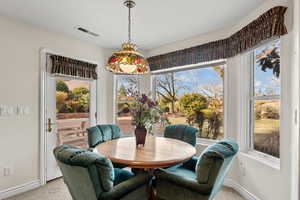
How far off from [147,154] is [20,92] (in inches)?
85.3

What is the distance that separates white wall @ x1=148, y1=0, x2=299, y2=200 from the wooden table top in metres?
0.92

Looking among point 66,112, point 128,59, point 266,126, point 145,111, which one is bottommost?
point 266,126

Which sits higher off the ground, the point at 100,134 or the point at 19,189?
the point at 100,134

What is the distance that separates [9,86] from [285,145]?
11.8ft

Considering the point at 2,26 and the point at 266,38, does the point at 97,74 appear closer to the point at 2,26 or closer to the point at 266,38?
the point at 2,26

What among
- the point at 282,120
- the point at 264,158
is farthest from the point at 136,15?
the point at 264,158

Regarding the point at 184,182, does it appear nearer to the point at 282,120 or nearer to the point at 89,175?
the point at 89,175

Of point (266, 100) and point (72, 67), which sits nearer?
point (266, 100)

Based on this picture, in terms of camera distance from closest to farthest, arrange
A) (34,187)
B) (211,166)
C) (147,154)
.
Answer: (211,166), (147,154), (34,187)

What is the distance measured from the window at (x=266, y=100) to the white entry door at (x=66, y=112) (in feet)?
9.46

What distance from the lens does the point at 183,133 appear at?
2594 mm

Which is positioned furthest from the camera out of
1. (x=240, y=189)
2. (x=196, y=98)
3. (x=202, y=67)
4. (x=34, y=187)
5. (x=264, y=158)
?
(x=196, y=98)

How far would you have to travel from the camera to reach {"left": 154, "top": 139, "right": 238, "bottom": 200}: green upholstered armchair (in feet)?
4.67

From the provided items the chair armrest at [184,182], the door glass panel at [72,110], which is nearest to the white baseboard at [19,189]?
the door glass panel at [72,110]
